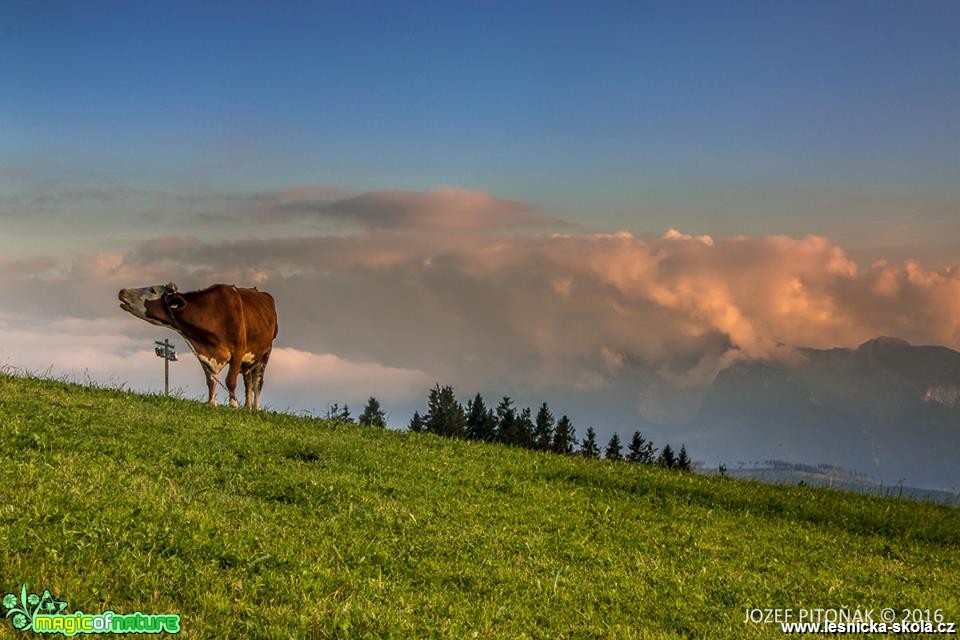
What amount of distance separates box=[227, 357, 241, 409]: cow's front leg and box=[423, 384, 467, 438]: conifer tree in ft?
335

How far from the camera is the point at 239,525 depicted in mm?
12539

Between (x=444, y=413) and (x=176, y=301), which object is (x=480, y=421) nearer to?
(x=444, y=413)

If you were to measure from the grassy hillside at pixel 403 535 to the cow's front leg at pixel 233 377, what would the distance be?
8.86ft

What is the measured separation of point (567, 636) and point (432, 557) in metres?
3.17

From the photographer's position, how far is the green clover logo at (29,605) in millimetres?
8375

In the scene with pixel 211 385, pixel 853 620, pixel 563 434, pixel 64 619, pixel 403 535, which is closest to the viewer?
pixel 64 619

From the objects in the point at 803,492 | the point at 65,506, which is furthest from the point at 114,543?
the point at 803,492

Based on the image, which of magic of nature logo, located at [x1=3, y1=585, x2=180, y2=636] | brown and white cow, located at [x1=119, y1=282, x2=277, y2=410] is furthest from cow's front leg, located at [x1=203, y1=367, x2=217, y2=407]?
magic of nature logo, located at [x1=3, y1=585, x2=180, y2=636]

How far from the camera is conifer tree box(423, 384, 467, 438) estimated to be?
134 metres

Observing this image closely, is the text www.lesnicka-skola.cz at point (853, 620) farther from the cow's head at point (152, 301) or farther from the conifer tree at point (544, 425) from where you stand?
the conifer tree at point (544, 425)

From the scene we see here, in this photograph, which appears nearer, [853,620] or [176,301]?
[853,620]

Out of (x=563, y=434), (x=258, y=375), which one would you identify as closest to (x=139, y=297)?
(x=258, y=375)

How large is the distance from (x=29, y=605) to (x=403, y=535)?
638 centimetres

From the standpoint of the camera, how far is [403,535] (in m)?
14.0
